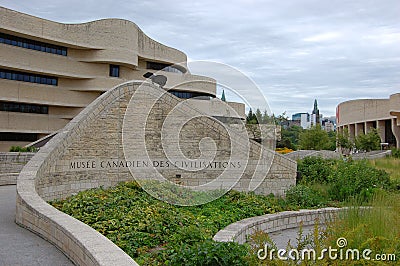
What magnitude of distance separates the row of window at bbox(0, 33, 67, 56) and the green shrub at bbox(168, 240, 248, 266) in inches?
1334

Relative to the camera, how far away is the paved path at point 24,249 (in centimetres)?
600

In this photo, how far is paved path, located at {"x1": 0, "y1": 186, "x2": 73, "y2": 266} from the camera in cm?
600

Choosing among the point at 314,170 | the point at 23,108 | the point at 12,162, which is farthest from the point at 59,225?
the point at 23,108

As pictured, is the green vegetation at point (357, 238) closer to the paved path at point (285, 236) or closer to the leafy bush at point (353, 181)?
the paved path at point (285, 236)

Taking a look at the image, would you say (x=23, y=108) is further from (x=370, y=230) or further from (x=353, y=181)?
(x=370, y=230)

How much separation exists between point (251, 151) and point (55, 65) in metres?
29.1

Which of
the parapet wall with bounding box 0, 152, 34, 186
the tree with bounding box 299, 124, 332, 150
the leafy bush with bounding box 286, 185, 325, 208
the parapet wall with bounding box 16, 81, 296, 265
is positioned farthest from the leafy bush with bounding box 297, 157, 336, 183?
the tree with bounding box 299, 124, 332, 150

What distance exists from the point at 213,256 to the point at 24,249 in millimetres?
3464

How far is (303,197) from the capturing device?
12.5m

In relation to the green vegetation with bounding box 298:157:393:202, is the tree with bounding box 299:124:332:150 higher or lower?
higher

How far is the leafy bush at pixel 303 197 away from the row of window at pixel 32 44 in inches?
1172

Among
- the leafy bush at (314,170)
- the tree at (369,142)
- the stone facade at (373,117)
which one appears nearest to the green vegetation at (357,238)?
the leafy bush at (314,170)

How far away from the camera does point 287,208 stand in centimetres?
1156

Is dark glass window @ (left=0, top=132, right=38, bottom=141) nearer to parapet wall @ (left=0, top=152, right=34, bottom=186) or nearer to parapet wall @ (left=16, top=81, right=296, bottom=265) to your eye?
parapet wall @ (left=0, top=152, right=34, bottom=186)
